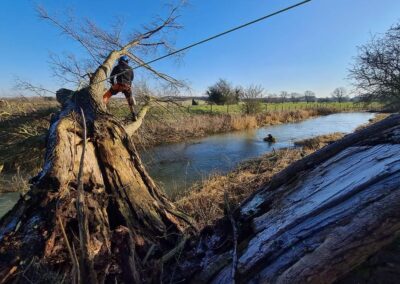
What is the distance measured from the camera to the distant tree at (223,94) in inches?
1618

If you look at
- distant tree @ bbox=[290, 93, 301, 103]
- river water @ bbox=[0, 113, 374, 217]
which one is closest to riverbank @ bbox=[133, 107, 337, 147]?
river water @ bbox=[0, 113, 374, 217]

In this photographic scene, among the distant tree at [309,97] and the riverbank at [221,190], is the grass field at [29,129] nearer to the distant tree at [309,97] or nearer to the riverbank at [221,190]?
the riverbank at [221,190]

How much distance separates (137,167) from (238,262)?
251 centimetres

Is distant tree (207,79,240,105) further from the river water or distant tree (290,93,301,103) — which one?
distant tree (290,93,301,103)

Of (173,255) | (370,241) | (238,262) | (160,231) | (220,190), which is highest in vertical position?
(370,241)

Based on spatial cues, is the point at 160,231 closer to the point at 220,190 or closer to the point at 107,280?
the point at 107,280

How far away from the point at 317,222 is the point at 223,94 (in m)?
40.3

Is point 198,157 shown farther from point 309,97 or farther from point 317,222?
point 309,97

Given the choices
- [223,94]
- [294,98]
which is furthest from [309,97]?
[223,94]

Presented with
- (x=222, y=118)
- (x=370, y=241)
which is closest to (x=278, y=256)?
(x=370, y=241)

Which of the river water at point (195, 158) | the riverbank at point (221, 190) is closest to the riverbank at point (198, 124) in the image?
the river water at point (195, 158)

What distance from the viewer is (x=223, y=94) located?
136ft

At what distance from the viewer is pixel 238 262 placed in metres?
1.86

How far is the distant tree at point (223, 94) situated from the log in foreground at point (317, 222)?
128 feet
